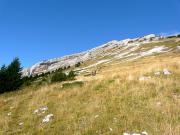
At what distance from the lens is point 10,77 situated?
3750cm

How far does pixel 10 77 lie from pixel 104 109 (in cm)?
2409

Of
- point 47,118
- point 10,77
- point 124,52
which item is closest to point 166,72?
point 47,118

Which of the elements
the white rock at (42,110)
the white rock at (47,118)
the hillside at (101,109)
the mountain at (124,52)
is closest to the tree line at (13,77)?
the hillside at (101,109)

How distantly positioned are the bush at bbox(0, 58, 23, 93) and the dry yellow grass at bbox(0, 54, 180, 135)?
14.1 meters

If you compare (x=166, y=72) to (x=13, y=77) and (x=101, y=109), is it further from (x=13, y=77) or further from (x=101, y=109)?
(x=13, y=77)

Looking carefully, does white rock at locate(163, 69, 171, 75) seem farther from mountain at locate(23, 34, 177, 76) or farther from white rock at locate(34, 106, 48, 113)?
mountain at locate(23, 34, 177, 76)

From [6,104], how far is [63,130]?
9.05 m

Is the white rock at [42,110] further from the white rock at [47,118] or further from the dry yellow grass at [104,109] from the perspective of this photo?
the white rock at [47,118]

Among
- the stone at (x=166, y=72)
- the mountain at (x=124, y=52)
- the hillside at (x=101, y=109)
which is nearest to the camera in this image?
the hillside at (x=101, y=109)

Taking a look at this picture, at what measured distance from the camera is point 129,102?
16562mm

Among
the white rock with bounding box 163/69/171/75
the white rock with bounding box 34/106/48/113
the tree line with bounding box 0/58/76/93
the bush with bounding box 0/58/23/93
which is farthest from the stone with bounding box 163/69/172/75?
the bush with bounding box 0/58/23/93

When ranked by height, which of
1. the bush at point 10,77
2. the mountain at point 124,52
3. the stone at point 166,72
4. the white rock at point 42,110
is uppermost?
the mountain at point 124,52

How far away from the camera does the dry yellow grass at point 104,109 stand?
13195 mm

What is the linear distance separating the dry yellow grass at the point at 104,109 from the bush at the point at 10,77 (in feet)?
46.2
